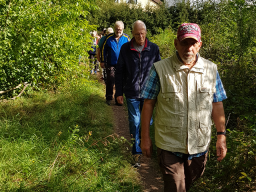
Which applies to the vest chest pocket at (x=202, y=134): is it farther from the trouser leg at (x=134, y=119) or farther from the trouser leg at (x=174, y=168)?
the trouser leg at (x=134, y=119)

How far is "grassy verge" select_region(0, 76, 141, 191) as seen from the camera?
10.7 feet

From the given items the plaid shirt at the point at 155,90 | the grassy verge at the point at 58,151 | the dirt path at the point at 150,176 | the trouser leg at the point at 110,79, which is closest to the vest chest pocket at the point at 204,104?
the plaid shirt at the point at 155,90

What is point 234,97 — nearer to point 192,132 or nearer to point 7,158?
point 192,132

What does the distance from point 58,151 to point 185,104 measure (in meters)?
2.42

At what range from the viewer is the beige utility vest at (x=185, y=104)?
2367 millimetres

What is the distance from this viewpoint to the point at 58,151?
157 inches

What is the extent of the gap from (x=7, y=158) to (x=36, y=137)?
0.72 m

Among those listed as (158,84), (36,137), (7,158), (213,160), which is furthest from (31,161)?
(213,160)

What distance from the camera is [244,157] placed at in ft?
9.61

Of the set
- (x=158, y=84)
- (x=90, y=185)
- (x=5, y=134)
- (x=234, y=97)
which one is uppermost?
(x=158, y=84)

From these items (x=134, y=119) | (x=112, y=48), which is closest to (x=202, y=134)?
(x=134, y=119)

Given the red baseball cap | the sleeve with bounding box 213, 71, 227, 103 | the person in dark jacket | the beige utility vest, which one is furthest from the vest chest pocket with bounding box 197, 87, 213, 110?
the person in dark jacket

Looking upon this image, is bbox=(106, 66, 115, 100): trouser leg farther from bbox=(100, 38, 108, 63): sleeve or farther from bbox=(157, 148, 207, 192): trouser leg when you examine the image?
bbox=(157, 148, 207, 192): trouser leg

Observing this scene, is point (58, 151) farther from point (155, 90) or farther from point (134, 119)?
point (155, 90)
